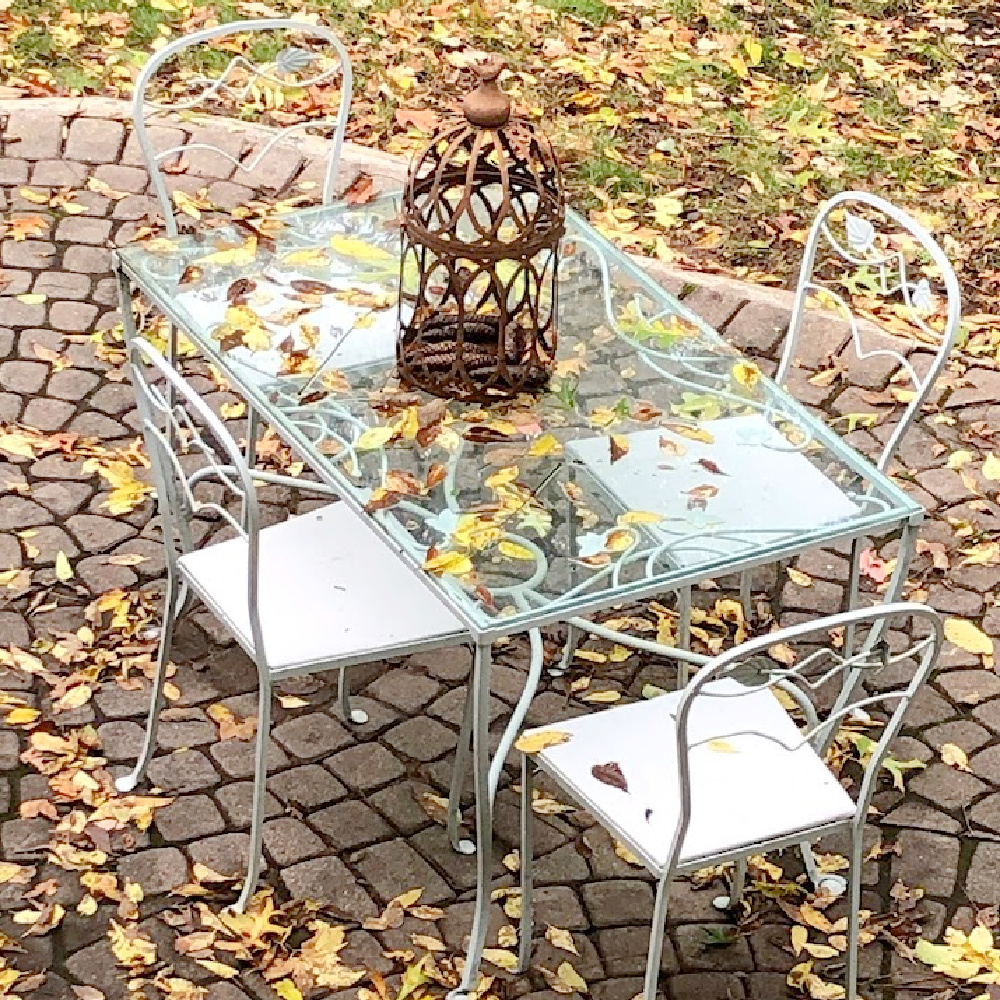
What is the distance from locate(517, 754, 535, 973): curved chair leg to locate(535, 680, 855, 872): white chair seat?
14 centimetres

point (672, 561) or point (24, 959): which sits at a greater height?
point (672, 561)

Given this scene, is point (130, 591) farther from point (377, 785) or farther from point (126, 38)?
point (126, 38)

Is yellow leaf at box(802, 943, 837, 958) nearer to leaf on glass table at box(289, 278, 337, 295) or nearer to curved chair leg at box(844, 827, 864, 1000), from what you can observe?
curved chair leg at box(844, 827, 864, 1000)

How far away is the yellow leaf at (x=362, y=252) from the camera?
414 centimetres

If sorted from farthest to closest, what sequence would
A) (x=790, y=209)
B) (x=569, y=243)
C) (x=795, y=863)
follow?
(x=790, y=209) → (x=569, y=243) → (x=795, y=863)

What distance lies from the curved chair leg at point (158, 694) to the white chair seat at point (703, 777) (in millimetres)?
974

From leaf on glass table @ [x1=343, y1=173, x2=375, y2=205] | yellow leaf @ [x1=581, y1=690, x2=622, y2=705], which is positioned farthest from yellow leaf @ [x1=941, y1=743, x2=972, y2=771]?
leaf on glass table @ [x1=343, y1=173, x2=375, y2=205]

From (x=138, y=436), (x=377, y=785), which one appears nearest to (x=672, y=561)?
(x=377, y=785)

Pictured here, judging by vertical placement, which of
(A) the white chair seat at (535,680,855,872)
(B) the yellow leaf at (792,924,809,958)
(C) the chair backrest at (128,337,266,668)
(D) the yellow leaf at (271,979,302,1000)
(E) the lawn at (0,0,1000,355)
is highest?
(C) the chair backrest at (128,337,266,668)

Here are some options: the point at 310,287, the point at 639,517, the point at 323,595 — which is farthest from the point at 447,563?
the point at 310,287

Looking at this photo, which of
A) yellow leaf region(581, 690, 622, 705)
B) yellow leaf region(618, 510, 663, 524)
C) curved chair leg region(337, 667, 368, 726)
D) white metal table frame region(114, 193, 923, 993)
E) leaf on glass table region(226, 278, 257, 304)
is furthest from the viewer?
yellow leaf region(581, 690, 622, 705)

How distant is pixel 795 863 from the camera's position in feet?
12.9

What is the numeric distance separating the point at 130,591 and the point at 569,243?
1397 mm

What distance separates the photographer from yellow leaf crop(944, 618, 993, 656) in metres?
4.57
